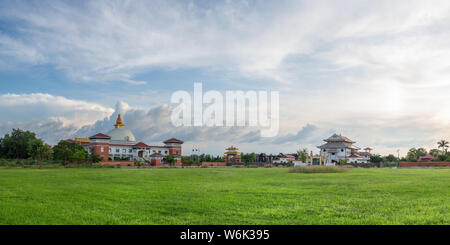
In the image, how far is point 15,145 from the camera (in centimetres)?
5831

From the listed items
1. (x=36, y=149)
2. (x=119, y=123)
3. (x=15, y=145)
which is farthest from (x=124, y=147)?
(x=36, y=149)

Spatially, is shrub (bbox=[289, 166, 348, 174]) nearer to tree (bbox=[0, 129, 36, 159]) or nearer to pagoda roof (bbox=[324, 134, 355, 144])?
pagoda roof (bbox=[324, 134, 355, 144])

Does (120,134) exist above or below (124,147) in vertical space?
above

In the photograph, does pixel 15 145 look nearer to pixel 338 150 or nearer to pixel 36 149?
pixel 36 149

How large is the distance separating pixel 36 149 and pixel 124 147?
21055mm

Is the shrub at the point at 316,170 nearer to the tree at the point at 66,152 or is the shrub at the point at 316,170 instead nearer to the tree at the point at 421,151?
the tree at the point at 66,152

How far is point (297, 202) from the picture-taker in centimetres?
929

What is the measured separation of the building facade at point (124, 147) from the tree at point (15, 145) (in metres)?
8.21

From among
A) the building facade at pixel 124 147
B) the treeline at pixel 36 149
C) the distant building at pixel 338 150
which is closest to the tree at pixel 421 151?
the distant building at pixel 338 150

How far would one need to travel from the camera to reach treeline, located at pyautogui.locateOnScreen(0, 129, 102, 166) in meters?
44.5

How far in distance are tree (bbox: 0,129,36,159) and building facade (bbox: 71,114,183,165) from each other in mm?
8208

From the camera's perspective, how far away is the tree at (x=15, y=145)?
5812 centimetres
